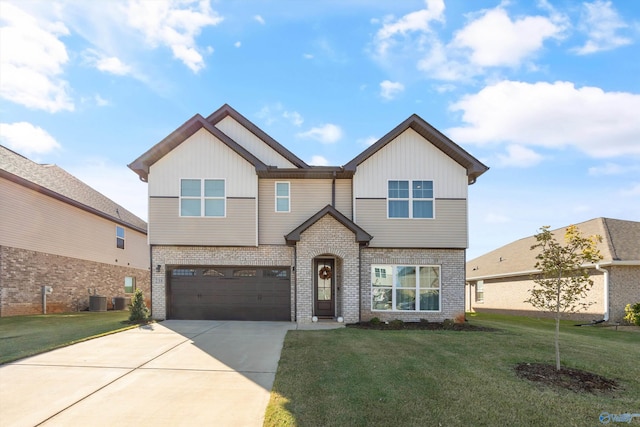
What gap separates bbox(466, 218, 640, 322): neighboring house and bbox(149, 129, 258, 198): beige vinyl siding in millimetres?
10516

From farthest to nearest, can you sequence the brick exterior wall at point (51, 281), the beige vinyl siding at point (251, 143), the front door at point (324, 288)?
the brick exterior wall at point (51, 281) → the beige vinyl siding at point (251, 143) → the front door at point (324, 288)

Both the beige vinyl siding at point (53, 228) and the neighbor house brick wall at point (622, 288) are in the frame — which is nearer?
the beige vinyl siding at point (53, 228)

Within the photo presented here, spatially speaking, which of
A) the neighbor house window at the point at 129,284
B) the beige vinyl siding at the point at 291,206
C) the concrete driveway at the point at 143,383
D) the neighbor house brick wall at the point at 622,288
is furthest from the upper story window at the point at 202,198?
the neighbor house brick wall at the point at 622,288

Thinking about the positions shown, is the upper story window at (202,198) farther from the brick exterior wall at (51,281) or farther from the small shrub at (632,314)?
the small shrub at (632,314)

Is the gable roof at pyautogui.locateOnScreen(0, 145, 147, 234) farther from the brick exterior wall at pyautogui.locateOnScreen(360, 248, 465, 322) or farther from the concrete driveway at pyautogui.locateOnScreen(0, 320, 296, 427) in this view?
the brick exterior wall at pyautogui.locateOnScreen(360, 248, 465, 322)

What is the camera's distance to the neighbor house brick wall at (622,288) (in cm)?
1808

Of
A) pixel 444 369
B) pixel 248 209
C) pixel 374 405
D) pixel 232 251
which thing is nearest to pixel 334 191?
pixel 248 209

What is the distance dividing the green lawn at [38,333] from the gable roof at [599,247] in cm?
1696

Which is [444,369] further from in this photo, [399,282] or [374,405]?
[399,282]

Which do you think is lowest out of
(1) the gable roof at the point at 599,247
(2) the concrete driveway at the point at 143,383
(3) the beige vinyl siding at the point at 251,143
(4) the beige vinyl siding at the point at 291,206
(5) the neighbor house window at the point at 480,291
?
(5) the neighbor house window at the point at 480,291

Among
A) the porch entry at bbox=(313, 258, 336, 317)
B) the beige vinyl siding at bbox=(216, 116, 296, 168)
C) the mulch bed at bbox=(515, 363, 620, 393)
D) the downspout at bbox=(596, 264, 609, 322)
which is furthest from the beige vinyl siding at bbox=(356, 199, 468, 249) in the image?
the downspout at bbox=(596, 264, 609, 322)

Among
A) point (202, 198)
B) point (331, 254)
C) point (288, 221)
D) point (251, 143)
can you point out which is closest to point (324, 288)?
point (331, 254)

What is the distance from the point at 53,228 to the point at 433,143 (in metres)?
18.2

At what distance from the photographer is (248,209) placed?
15281 millimetres
